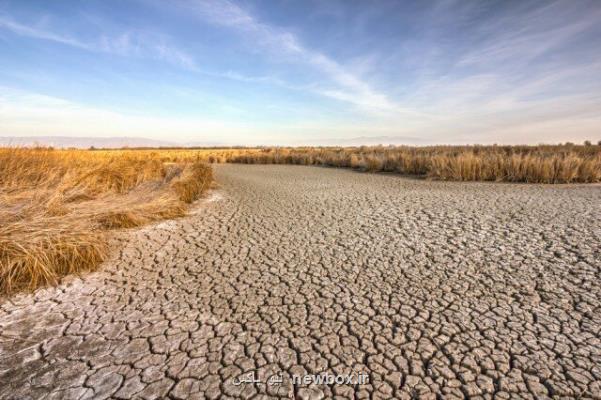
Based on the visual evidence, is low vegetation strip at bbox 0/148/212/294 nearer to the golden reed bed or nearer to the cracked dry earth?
the golden reed bed

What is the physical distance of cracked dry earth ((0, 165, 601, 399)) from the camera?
1.65 meters

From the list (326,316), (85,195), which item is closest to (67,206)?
(85,195)

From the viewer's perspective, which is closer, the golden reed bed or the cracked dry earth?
the cracked dry earth

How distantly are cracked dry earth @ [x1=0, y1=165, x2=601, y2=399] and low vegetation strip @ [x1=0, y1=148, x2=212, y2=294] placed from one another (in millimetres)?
271

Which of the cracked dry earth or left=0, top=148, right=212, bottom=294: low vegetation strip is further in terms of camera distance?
left=0, top=148, right=212, bottom=294: low vegetation strip

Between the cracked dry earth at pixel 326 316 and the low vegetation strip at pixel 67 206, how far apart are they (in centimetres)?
27

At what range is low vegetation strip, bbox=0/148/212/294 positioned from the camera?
2814 millimetres

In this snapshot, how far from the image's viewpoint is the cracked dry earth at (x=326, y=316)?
1652 millimetres

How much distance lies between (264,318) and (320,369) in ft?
2.12

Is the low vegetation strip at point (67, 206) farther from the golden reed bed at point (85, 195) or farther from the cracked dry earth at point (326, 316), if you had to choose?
the cracked dry earth at point (326, 316)

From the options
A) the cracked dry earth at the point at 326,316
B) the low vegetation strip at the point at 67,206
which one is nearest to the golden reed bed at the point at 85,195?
the low vegetation strip at the point at 67,206

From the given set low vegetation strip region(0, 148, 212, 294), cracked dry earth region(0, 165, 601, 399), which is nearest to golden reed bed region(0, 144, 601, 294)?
low vegetation strip region(0, 148, 212, 294)

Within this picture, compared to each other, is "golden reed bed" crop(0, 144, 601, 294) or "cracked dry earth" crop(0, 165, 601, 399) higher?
"golden reed bed" crop(0, 144, 601, 294)

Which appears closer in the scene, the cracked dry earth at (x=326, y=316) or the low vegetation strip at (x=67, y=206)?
the cracked dry earth at (x=326, y=316)
